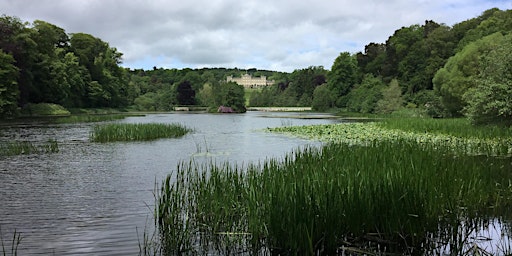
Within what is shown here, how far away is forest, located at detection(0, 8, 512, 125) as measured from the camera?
2535cm

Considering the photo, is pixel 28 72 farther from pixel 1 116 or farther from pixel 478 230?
pixel 478 230

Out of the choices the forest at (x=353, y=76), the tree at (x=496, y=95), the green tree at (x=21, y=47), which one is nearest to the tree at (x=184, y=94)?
the forest at (x=353, y=76)

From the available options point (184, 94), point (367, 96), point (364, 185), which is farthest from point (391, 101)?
point (184, 94)

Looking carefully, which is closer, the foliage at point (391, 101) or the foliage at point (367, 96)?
the foliage at point (391, 101)

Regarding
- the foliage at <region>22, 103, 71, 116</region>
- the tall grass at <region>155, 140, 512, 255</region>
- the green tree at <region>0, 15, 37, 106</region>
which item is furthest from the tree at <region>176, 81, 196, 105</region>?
the tall grass at <region>155, 140, 512, 255</region>

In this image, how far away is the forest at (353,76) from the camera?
2535 centimetres

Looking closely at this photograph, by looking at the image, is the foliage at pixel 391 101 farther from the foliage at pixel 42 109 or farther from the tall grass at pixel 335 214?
the tall grass at pixel 335 214

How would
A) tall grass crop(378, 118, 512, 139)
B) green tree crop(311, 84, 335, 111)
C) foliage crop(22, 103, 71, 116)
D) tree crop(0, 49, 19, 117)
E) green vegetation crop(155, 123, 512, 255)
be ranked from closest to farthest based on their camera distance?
1. green vegetation crop(155, 123, 512, 255)
2. tall grass crop(378, 118, 512, 139)
3. tree crop(0, 49, 19, 117)
4. foliage crop(22, 103, 71, 116)
5. green tree crop(311, 84, 335, 111)

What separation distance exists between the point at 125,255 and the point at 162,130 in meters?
21.2

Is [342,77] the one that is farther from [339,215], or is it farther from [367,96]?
[339,215]

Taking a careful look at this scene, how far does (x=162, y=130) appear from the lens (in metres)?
26.9

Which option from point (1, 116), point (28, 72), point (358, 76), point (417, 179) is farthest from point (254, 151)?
point (358, 76)

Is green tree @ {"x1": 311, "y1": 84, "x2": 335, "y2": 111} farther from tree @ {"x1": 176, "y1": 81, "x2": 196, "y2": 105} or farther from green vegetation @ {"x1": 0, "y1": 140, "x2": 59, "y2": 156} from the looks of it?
green vegetation @ {"x1": 0, "y1": 140, "x2": 59, "y2": 156}

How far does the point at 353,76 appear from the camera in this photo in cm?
9719
